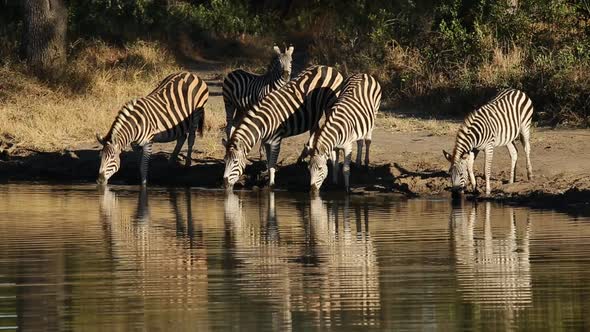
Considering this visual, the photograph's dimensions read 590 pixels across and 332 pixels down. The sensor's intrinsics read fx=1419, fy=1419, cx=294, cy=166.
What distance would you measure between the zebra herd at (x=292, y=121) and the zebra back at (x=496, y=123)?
0.01 metres

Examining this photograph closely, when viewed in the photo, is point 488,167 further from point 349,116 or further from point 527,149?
point 349,116

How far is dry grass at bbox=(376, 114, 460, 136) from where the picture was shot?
2091 cm

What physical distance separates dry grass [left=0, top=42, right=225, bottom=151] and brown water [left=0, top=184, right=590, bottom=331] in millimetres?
4331

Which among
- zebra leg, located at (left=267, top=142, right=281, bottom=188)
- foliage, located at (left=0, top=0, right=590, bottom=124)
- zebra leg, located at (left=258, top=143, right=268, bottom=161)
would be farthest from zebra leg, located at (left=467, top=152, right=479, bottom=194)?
foliage, located at (left=0, top=0, right=590, bottom=124)

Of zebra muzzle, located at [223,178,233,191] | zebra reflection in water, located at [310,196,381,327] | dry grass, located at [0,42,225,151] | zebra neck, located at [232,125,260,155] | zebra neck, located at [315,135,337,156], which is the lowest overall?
zebra reflection in water, located at [310,196,381,327]

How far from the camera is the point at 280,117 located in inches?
749

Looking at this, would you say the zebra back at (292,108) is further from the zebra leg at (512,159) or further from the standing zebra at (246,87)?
the zebra leg at (512,159)

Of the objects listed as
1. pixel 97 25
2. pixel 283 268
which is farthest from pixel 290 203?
pixel 97 25

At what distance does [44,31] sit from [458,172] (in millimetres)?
12725

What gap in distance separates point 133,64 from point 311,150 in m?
12.1

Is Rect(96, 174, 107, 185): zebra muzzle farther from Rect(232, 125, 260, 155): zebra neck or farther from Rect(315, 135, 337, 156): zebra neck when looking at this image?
Rect(315, 135, 337, 156): zebra neck

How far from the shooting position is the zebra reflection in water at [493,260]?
35.3ft

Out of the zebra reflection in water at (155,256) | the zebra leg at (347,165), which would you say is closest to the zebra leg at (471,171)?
the zebra leg at (347,165)

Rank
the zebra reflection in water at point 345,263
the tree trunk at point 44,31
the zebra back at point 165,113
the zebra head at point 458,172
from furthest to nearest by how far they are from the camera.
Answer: the tree trunk at point 44,31 < the zebra back at point 165,113 < the zebra head at point 458,172 < the zebra reflection in water at point 345,263
